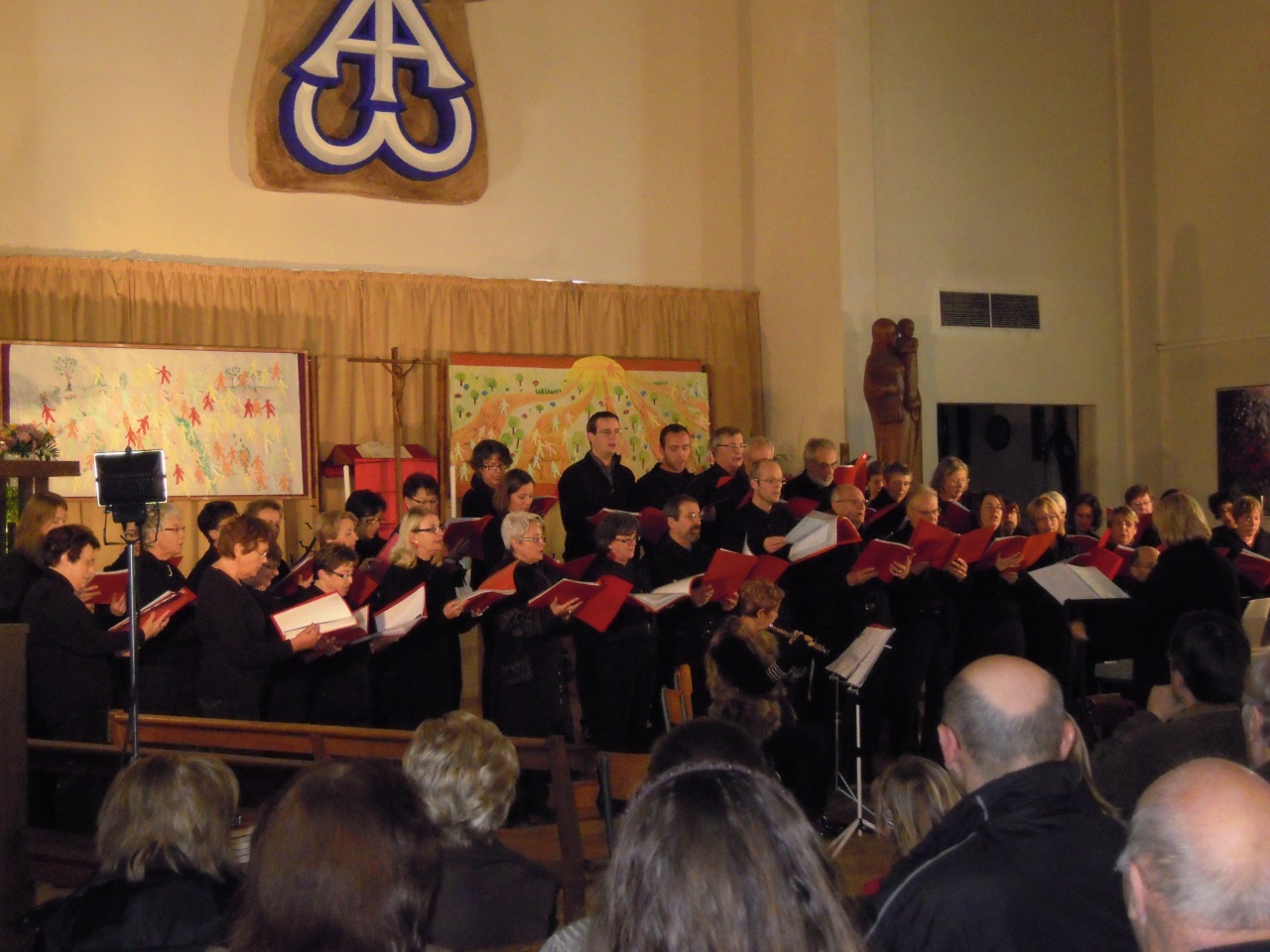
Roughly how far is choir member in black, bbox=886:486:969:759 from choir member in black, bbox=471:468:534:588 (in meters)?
1.81

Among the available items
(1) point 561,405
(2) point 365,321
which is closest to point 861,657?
(1) point 561,405

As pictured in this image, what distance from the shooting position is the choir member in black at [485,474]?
20.7 ft

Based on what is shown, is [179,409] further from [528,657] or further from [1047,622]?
[1047,622]

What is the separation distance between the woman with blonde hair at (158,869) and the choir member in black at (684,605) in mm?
3286

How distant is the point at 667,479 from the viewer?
662 centimetres

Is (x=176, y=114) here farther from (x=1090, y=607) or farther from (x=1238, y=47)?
(x=1238, y=47)

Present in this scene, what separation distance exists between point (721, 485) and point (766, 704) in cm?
200

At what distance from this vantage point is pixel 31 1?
336 inches

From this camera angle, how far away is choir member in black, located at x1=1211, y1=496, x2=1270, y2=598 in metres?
6.91

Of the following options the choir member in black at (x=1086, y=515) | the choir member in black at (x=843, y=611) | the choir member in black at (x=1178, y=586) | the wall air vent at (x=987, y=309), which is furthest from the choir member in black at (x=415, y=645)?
the wall air vent at (x=987, y=309)

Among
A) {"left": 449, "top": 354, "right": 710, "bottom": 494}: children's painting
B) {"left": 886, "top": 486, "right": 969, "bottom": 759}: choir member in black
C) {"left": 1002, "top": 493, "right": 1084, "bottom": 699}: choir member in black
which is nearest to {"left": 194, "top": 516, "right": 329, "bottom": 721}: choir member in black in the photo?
{"left": 886, "top": 486, "right": 969, "bottom": 759}: choir member in black

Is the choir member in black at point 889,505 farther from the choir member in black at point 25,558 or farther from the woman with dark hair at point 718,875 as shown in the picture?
the woman with dark hair at point 718,875

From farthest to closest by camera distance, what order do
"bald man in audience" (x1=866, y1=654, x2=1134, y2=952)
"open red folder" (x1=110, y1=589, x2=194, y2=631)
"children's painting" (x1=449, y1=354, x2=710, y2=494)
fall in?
"children's painting" (x1=449, y1=354, x2=710, y2=494) → "open red folder" (x1=110, y1=589, x2=194, y2=631) → "bald man in audience" (x1=866, y1=654, x2=1134, y2=952)

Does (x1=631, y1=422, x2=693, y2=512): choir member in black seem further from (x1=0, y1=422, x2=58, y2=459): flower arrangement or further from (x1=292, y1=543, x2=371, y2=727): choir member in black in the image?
(x1=0, y1=422, x2=58, y2=459): flower arrangement
